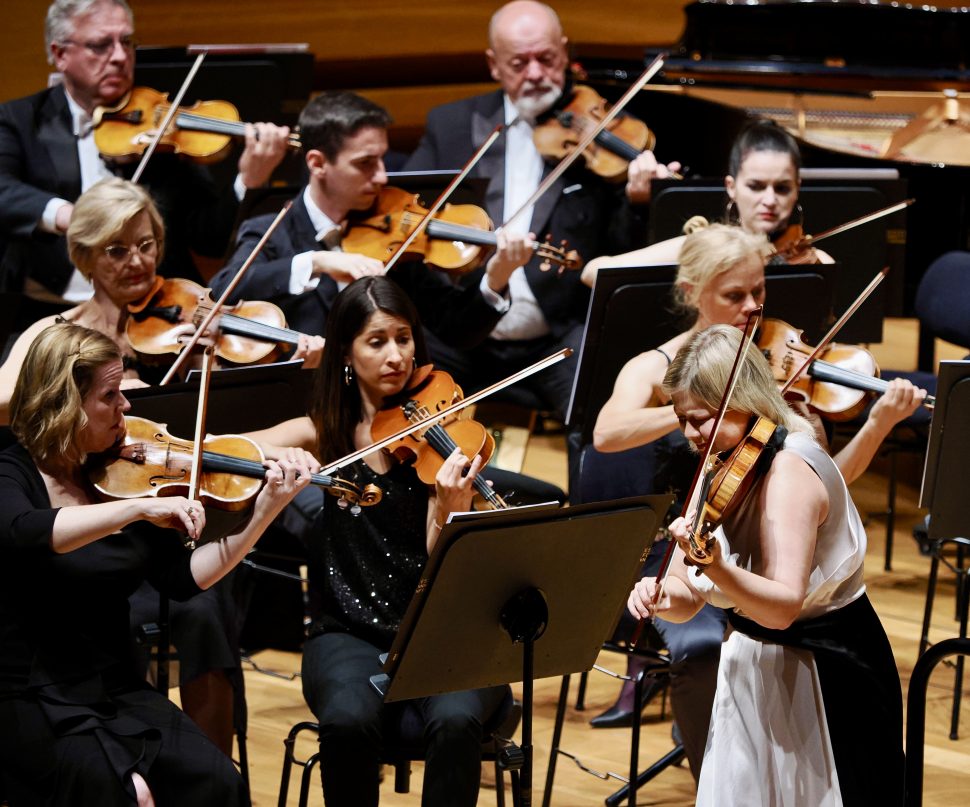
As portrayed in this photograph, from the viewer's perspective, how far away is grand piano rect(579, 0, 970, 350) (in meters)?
5.01

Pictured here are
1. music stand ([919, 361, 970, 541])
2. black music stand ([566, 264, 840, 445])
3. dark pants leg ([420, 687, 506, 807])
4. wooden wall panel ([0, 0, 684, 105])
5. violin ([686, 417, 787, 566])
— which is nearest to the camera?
violin ([686, 417, 787, 566])

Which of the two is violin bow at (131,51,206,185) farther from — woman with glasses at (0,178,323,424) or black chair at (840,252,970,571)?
black chair at (840,252,970,571)

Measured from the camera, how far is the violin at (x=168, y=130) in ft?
11.9

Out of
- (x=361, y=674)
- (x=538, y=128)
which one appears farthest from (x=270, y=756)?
(x=538, y=128)

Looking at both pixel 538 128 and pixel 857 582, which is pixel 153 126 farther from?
pixel 857 582

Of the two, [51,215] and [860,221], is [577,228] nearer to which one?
[860,221]

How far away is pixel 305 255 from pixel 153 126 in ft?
2.10

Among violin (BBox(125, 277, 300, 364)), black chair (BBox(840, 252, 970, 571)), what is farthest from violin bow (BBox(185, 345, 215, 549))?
black chair (BBox(840, 252, 970, 571))

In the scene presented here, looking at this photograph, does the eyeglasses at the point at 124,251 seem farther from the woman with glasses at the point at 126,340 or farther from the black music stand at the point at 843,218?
the black music stand at the point at 843,218

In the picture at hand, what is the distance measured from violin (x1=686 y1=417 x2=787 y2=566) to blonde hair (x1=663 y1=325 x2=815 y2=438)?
4 cm

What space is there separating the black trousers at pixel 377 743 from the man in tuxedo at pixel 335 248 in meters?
1.21

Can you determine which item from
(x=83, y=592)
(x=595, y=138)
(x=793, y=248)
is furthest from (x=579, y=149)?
(x=83, y=592)

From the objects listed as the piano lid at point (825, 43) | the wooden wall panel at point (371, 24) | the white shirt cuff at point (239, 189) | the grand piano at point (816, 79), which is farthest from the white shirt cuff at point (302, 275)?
the piano lid at point (825, 43)

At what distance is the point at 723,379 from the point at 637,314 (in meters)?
0.82
